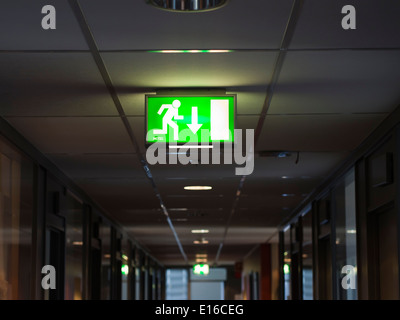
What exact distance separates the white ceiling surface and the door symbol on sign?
0.16 meters

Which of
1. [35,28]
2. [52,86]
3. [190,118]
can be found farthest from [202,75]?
[35,28]

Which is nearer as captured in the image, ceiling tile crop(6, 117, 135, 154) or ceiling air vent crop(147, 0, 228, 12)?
ceiling air vent crop(147, 0, 228, 12)

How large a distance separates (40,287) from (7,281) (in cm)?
104

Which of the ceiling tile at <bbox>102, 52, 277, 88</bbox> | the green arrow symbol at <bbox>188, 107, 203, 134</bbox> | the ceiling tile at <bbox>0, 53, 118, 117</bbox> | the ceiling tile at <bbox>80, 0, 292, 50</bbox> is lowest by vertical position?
the green arrow symbol at <bbox>188, 107, 203, 134</bbox>

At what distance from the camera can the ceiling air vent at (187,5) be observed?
2930mm

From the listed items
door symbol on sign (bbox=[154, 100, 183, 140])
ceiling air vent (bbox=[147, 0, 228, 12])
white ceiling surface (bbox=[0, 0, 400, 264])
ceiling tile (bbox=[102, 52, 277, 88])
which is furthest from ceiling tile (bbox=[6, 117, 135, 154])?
ceiling air vent (bbox=[147, 0, 228, 12])

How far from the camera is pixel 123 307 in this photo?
57 centimetres

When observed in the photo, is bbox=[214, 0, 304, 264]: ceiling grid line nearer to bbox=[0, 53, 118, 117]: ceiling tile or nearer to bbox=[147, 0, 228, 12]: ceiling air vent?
bbox=[147, 0, 228, 12]: ceiling air vent

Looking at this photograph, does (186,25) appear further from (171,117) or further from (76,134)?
(76,134)

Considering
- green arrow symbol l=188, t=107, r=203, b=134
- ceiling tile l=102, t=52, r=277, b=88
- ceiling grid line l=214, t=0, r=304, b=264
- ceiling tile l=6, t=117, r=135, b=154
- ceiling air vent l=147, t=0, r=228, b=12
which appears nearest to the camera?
ceiling air vent l=147, t=0, r=228, b=12

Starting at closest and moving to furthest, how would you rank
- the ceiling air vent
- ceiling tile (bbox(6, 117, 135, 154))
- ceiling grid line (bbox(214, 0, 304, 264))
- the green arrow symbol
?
the ceiling air vent < ceiling grid line (bbox(214, 0, 304, 264)) < the green arrow symbol < ceiling tile (bbox(6, 117, 135, 154))

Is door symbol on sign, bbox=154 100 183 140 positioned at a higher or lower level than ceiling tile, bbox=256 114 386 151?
lower

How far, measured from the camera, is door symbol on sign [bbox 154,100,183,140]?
4.00 m

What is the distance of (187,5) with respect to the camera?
2.96m
